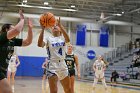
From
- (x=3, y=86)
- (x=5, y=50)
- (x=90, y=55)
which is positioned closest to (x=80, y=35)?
(x=90, y=55)

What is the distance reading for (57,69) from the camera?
262 inches

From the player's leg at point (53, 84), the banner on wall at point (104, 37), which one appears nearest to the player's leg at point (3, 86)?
the player's leg at point (53, 84)

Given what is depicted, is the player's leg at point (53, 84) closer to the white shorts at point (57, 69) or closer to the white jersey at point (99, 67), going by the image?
the white shorts at point (57, 69)

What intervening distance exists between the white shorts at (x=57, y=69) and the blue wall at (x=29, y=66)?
26.4 meters

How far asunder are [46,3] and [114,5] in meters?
7.19

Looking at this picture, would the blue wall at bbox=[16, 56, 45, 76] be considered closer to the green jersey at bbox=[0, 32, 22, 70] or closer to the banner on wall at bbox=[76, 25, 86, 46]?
the banner on wall at bbox=[76, 25, 86, 46]

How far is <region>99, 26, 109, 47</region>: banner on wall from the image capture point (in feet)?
117

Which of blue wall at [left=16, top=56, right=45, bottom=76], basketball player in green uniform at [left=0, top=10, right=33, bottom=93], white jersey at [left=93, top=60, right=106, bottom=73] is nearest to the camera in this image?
basketball player in green uniform at [left=0, top=10, right=33, bottom=93]

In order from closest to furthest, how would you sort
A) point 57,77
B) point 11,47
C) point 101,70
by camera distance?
point 11,47 → point 57,77 → point 101,70

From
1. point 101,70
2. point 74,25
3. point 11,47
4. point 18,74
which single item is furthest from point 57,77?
point 74,25

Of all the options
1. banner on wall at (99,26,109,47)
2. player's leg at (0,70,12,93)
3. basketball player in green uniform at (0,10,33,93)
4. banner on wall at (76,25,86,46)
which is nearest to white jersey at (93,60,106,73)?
basketball player in green uniform at (0,10,33,93)

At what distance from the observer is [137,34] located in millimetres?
37344

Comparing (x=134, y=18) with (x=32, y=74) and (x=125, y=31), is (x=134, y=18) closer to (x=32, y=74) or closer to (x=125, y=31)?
(x=125, y=31)

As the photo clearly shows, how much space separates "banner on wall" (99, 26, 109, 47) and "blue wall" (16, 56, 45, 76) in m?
8.00
